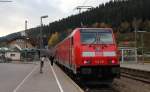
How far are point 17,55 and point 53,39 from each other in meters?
44.9

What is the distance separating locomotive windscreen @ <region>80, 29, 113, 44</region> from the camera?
2294 centimetres

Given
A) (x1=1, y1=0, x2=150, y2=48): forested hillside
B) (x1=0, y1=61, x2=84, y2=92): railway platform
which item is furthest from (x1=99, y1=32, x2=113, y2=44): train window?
(x1=1, y1=0, x2=150, y2=48): forested hillside

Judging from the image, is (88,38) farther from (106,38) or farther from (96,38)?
(106,38)

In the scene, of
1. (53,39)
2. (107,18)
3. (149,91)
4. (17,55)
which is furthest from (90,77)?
(53,39)

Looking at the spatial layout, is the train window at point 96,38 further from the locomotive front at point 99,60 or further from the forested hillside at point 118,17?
the forested hillside at point 118,17

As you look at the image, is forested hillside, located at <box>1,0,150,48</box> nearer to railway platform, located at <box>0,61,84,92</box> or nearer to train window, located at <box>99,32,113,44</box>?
railway platform, located at <box>0,61,84,92</box>

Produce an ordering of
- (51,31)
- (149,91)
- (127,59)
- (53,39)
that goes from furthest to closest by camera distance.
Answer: (51,31) → (53,39) → (127,59) → (149,91)

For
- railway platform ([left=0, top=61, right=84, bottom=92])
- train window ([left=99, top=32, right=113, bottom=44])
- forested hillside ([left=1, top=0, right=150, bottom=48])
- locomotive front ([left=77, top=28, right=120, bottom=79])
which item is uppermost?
forested hillside ([left=1, top=0, right=150, bottom=48])

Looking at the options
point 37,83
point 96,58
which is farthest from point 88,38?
point 37,83

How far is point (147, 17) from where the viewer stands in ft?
354

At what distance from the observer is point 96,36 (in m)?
23.1

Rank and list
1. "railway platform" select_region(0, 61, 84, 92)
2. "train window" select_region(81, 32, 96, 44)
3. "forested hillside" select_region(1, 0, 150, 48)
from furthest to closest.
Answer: "forested hillside" select_region(1, 0, 150, 48) < "train window" select_region(81, 32, 96, 44) < "railway platform" select_region(0, 61, 84, 92)

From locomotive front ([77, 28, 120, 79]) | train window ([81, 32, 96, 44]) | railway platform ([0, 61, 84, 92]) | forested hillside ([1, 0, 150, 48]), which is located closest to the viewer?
railway platform ([0, 61, 84, 92])

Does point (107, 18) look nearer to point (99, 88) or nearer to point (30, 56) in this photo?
point (30, 56)
